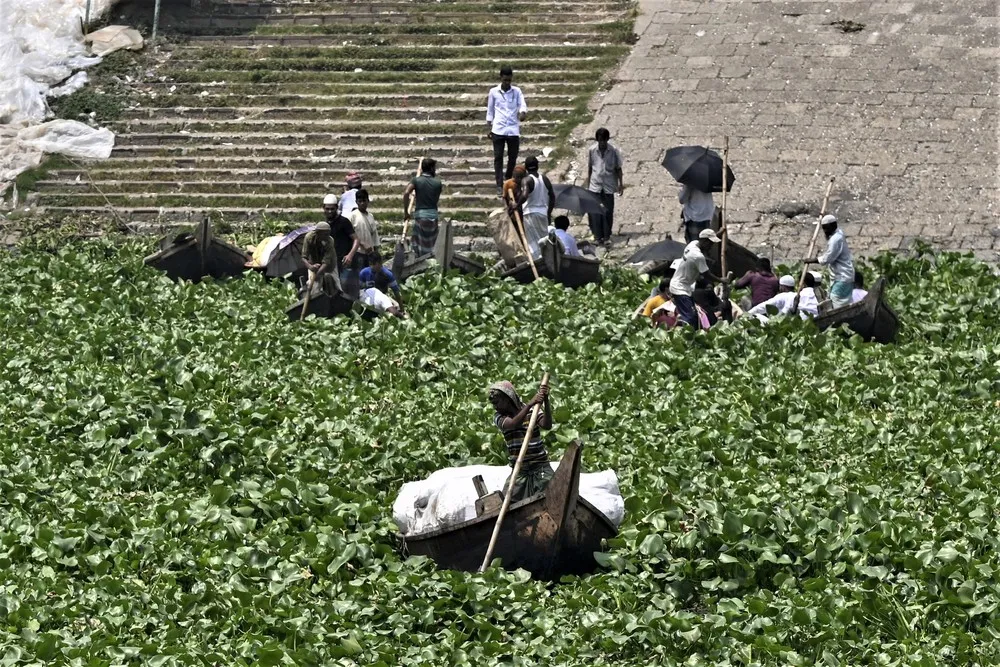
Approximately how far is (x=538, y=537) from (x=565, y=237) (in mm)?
7591

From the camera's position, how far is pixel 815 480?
14.0 meters

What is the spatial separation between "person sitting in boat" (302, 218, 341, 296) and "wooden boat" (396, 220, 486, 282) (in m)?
1.25

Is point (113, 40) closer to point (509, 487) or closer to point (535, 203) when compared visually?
point (535, 203)

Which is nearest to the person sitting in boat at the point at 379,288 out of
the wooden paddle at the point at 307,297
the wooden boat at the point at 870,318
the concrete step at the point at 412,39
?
the wooden paddle at the point at 307,297

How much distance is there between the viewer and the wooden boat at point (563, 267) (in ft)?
64.1

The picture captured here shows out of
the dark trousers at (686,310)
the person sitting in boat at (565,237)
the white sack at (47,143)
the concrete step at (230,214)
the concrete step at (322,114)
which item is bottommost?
the concrete step at (230,214)

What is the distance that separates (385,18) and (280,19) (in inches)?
56.9

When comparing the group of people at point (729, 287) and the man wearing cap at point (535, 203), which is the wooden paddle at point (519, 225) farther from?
the group of people at point (729, 287)

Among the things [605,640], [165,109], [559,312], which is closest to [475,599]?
[605,640]

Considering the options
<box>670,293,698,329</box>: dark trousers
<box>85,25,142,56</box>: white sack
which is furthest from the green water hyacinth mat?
<box>85,25,142,56</box>: white sack

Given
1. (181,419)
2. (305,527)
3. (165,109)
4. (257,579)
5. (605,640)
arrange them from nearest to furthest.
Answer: (605,640), (257,579), (305,527), (181,419), (165,109)

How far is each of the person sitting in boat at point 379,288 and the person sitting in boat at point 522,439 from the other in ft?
17.2

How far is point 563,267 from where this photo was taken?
19.6 m

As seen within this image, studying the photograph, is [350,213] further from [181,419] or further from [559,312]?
[181,419]
